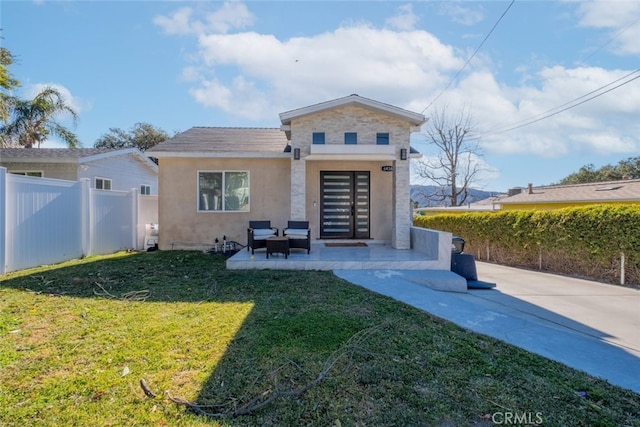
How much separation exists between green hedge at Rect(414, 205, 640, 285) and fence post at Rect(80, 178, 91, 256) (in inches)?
580

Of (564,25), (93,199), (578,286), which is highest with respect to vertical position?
(564,25)

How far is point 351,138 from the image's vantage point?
10.9 meters

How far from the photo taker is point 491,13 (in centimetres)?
1127

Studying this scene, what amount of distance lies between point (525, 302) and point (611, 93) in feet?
49.4

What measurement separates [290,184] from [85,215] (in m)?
6.55

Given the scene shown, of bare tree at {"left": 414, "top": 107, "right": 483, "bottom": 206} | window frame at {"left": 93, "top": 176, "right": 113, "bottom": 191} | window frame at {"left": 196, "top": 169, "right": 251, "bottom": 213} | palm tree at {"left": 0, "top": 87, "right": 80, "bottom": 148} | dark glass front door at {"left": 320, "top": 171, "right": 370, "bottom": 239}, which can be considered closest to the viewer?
window frame at {"left": 196, "top": 169, "right": 251, "bottom": 213}

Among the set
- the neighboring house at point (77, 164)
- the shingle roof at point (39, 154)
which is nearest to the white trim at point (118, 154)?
the neighboring house at point (77, 164)

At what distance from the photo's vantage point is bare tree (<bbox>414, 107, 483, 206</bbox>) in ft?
99.7

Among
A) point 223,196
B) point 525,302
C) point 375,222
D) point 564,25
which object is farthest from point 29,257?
point 564,25

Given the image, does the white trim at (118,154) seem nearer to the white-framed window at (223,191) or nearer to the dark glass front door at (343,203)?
the white-framed window at (223,191)

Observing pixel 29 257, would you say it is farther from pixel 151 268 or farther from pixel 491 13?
pixel 491 13

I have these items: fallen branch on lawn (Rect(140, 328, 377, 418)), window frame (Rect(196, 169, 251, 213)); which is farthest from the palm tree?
fallen branch on lawn (Rect(140, 328, 377, 418))

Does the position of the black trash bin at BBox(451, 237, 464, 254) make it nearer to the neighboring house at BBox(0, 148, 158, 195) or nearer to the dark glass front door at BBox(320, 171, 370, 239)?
the dark glass front door at BBox(320, 171, 370, 239)

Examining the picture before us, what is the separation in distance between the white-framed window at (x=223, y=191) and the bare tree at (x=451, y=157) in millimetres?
22993
